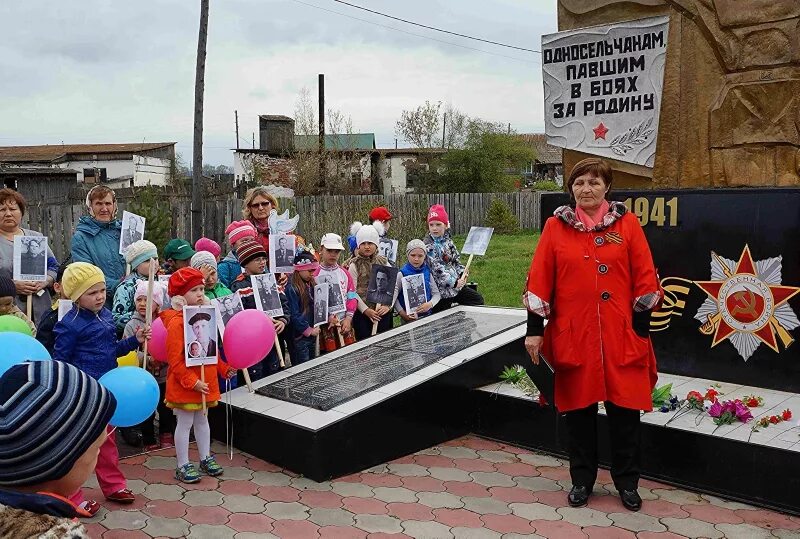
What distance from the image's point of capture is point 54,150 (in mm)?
42312

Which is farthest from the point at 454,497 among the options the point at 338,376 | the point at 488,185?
the point at 488,185

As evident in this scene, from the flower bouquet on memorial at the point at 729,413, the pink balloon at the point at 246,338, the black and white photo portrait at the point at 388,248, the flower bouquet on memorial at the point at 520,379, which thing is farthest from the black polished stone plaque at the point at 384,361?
the flower bouquet on memorial at the point at 729,413

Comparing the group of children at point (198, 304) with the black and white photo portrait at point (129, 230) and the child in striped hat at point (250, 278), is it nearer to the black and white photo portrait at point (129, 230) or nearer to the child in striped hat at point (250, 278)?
the child in striped hat at point (250, 278)

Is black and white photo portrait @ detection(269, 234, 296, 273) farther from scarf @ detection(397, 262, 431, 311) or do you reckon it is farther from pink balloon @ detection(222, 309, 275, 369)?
scarf @ detection(397, 262, 431, 311)

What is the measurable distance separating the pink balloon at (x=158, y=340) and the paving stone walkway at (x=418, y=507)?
→ 0.75 m

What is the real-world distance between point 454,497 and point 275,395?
5.02 ft

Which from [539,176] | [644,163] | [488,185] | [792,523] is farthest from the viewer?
[539,176]

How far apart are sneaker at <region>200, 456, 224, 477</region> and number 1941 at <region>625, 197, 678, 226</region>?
344 centimetres

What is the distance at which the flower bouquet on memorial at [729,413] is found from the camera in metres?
4.55

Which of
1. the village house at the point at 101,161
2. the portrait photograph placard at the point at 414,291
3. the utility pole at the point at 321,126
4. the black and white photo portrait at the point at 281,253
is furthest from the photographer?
the village house at the point at 101,161

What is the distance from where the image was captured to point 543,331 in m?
4.46

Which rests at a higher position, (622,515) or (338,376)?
(338,376)

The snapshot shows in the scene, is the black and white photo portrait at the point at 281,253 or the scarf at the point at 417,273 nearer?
the black and white photo portrait at the point at 281,253

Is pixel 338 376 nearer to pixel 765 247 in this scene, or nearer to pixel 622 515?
pixel 622 515
